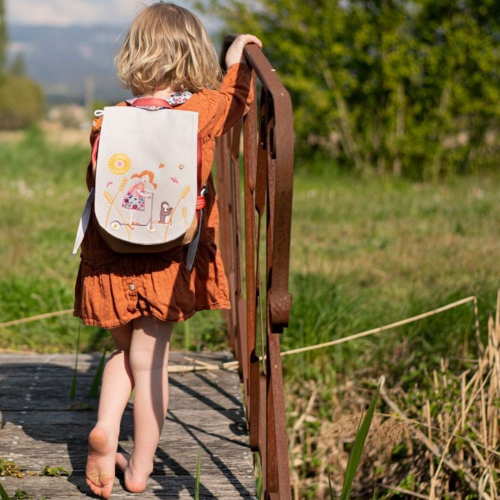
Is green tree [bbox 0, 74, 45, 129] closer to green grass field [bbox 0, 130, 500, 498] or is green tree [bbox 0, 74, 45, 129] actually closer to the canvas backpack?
green grass field [bbox 0, 130, 500, 498]

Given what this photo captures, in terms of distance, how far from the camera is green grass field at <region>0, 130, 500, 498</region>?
370cm

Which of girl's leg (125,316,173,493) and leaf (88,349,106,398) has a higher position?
girl's leg (125,316,173,493)

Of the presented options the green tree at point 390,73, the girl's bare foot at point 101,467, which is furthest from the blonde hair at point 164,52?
the green tree at point 390,73

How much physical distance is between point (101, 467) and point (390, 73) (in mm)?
7236

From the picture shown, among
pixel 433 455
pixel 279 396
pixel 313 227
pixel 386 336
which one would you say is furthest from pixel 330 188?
pixel 279 396

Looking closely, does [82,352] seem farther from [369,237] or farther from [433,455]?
[369,237]

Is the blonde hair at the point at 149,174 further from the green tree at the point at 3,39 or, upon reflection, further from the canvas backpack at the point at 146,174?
the green tree at the point at 3,39

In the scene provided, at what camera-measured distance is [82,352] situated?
3861mm

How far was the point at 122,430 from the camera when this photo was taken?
9.25 feet

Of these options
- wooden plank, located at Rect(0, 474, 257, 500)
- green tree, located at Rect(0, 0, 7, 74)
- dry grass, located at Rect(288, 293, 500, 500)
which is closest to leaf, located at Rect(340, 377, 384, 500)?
wooden plank, located at Rect(0, 474, 257, 500)

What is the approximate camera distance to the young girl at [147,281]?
2.28m

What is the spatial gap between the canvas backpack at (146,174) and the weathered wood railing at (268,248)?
20 cm

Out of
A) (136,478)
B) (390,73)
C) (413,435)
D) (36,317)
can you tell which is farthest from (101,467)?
(390,73)

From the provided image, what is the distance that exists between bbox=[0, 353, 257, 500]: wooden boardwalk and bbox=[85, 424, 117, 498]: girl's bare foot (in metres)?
0.06
